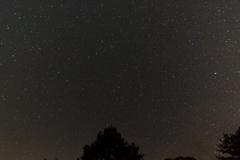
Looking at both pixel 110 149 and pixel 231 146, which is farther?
pixel 231 146

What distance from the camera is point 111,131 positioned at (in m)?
14.5

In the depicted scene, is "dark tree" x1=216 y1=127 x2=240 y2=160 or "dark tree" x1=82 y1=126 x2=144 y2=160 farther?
"dark tree" x1=216 y1=127 x2=240 y2=160

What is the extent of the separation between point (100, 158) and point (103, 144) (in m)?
1.03

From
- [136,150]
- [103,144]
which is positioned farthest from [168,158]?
[103,144]

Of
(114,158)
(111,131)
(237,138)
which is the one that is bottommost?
(114,158)

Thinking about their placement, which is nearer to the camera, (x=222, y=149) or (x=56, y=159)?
(x=56, y=159)

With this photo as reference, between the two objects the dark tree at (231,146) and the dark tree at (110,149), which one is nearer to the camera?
the dark tree at (110,149)

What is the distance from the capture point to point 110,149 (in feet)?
45.1

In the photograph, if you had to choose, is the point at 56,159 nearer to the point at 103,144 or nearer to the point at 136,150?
the point at 103,144

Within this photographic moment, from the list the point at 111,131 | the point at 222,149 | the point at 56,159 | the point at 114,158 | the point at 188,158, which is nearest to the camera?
the point at 114,158

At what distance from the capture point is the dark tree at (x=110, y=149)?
526 inches

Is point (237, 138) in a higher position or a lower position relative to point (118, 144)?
higher

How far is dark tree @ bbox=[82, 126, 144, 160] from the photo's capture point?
43.8ft

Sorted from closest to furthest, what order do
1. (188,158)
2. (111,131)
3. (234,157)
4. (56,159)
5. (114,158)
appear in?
(114,158), (111,131), (188,158), (56,159), (234,157)
